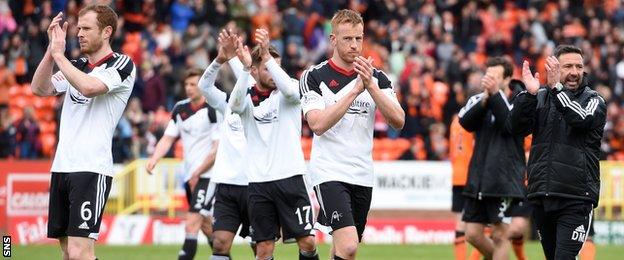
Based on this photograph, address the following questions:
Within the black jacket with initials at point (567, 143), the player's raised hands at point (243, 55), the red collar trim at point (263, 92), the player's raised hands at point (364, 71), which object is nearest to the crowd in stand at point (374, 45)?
the red collar trim at point (263, 92)

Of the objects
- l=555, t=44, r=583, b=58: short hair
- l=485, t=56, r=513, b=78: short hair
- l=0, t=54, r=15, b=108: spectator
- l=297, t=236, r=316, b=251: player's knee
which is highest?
l=0, t=54, r=15, b=108: spectator

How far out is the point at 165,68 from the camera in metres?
26.6

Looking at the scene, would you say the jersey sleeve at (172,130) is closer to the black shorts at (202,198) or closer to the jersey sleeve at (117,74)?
the black shorts at (202,198)

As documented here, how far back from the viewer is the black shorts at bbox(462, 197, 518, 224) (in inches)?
544

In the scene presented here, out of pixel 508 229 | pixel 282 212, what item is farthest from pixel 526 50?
pixel 282 212

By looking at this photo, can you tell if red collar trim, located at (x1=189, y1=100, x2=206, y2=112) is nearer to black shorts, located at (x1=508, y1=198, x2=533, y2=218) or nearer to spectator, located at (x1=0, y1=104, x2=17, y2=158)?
black shorts, located at (x1=508, y1=198, x2=533, y2=218)

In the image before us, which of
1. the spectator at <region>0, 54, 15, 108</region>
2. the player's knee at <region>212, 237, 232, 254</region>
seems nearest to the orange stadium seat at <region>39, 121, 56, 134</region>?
the spectator at <region>0, 54, 15, 108</region>

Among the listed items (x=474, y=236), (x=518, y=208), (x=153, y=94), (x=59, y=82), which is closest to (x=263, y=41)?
(x=59, y=82)

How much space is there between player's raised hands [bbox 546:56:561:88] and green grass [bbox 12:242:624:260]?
25.4 feet

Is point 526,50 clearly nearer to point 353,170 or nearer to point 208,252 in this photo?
point 208,252

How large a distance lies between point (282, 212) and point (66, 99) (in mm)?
2357

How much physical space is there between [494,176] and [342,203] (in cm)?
370

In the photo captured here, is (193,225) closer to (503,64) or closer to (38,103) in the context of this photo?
(503,64)

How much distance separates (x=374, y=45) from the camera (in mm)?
28953
